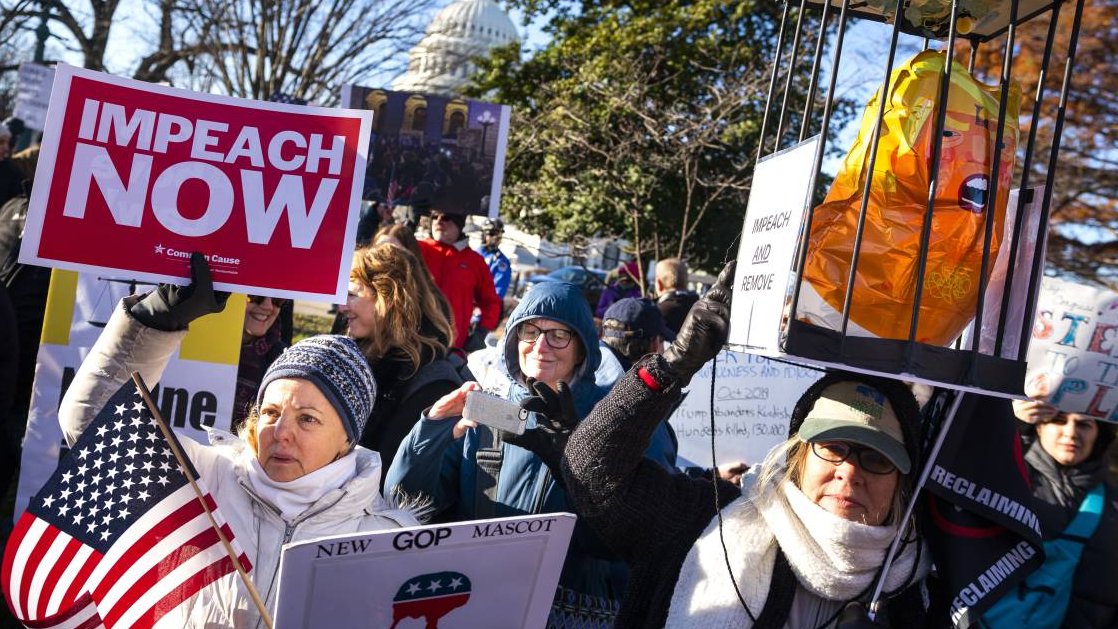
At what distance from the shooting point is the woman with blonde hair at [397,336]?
4008 mm

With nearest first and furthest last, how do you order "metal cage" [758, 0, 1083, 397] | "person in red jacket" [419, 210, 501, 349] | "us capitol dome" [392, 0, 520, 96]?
1. "metal cage" [758, 0, 1083, 397]
2. "person in red jacket" [419, 210, 501, 349]
3. "us capitol dome" [392, 0, 520, 96]

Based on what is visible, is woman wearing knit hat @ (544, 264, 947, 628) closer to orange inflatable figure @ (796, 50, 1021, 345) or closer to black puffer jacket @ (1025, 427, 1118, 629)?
orange inflatable figure @ (796, 50, 1021, 345)

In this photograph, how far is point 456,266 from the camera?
7.26 m

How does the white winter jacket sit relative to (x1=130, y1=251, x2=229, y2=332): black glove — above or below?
below

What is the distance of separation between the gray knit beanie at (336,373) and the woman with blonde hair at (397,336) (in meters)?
0.99

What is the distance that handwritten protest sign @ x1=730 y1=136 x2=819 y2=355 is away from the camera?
87.7 inches

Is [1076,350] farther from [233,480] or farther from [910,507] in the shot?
[233,480]

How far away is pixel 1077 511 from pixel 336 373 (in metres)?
2.59

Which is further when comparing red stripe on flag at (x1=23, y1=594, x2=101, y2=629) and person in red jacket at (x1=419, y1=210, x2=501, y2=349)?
person in red jacket at (x1=419, y1=210, x2=501, y2=349)

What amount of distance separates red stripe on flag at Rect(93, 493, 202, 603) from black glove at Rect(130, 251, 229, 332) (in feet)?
1.68

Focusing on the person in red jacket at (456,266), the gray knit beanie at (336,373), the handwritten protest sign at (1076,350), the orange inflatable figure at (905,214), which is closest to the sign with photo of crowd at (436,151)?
the person in red jacket at (456,266)

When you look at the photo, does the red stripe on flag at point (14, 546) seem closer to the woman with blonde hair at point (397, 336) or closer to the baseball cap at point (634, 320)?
the woman with blonde hair at point (397, 336)

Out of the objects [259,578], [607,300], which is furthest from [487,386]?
[607,300]

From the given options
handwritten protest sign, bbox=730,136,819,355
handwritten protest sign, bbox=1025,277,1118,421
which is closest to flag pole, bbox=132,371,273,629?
handwritten protest sign, bbox=730,136,819,355
